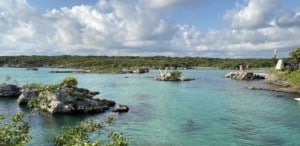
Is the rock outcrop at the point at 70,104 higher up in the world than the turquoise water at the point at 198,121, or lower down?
higher up

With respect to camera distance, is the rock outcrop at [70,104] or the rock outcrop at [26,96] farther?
the rock outcrop at [26,96]

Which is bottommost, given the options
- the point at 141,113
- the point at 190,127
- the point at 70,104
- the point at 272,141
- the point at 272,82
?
the point at 272,141

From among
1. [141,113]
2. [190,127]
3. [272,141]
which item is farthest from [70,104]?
[272,141]

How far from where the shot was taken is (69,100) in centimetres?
7488

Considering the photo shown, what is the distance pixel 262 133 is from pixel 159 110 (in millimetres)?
26317

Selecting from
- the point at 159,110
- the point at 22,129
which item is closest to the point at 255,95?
the point at 159,110

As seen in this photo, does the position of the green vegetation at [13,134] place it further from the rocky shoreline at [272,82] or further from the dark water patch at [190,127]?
the rocky shoreline at [272,82]

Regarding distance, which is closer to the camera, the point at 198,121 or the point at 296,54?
the point at 198,121

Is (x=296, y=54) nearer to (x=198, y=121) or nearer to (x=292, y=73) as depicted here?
(x=292, y=73)

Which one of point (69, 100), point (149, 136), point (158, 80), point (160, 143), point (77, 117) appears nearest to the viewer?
point (160, 143)

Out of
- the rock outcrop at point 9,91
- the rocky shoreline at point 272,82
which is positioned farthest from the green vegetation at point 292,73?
the rock outcrop at point 9,91

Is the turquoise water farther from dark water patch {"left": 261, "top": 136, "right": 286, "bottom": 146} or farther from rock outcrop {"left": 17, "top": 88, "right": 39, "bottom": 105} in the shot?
rock outcrop {"left": 17, "top": 88, "right": 39, "bottom": 105}

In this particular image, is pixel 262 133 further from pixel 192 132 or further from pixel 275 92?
pixel 275 92

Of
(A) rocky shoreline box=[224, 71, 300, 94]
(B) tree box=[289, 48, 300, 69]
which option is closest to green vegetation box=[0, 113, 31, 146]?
(A) rocky shoreline box=[224, 71, 300, 94]
